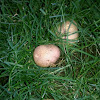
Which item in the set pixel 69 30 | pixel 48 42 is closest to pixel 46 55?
pixel 48 42

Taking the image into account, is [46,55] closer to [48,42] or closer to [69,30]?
[48,42]

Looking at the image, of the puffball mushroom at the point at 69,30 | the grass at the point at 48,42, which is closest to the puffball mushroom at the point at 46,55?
the grass at the point at 48,42

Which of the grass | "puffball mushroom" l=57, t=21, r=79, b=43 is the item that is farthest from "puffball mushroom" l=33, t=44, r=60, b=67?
"puffball mushroom" l=57, t=21, r=79, b=43

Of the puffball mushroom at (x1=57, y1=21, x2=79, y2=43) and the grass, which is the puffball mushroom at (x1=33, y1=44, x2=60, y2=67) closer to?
the grass

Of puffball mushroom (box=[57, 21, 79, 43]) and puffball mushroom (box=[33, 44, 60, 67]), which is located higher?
puffball mushroom (box=[57, 21, 79, 43])

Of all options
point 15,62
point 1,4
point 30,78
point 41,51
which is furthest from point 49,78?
point 1,4

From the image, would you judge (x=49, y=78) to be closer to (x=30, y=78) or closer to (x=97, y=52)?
(x=30, y=78)
